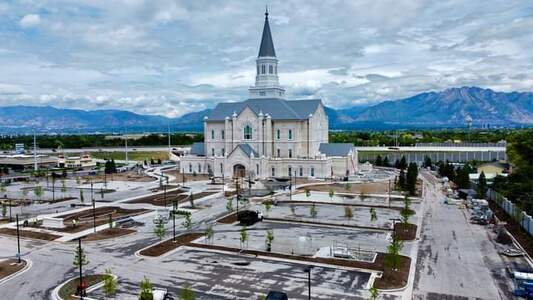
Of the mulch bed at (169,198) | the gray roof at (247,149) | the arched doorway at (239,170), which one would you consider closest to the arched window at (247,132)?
the gray roof at (247,149)

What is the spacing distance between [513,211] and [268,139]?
133ft

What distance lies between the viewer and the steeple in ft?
255

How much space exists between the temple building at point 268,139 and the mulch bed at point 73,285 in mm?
45021

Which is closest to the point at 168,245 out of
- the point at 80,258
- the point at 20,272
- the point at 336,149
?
the point at 80,258

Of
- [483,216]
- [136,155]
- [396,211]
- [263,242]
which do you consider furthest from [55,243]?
[136,155]

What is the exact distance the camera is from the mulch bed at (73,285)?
22141mm

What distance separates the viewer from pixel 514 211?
126 feet

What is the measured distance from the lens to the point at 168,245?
3103 cm

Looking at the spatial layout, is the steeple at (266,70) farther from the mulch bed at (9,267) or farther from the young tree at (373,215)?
the mulch bed at (9,267)

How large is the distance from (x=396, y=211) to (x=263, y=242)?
17.8 metres

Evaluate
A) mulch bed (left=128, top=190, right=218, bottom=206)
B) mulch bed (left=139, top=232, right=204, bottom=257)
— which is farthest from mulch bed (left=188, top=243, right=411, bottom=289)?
mulch bed (left=128, top=190, right=218, bottom=206)

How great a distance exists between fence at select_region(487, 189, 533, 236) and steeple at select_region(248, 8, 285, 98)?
40.3m

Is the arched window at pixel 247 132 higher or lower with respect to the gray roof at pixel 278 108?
lower

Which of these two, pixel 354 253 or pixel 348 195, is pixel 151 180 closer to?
pixel 348 195
